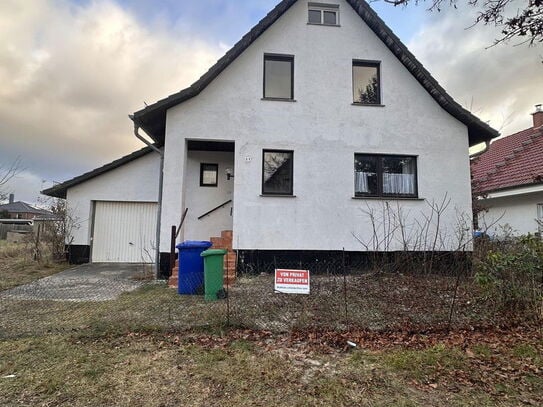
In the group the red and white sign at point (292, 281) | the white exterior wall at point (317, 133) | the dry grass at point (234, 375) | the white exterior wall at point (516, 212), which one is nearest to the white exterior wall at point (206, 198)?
the white exterior wall at point (317, 133)

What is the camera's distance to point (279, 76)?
942 centimetres

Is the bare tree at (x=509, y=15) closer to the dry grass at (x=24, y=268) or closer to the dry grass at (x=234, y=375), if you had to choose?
the dry grass at (x=234, y=375)

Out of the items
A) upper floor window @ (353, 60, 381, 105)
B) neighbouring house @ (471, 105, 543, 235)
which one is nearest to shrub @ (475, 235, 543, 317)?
upper floor window @ (353, 60, 381, 105)

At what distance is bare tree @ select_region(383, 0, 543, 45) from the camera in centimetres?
446

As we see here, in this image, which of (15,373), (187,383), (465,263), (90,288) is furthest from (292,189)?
(15,373)

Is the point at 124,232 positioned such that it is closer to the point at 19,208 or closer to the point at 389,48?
the point at 389,48

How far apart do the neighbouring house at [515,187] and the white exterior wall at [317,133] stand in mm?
3507

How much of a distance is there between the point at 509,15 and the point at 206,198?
27.2ft

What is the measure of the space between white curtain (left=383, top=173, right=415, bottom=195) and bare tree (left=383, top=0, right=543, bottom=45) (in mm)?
4989

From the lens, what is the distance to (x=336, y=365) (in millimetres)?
3928

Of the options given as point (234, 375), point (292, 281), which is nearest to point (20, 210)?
point (292, 281)

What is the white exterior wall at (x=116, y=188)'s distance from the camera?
11.2 metres

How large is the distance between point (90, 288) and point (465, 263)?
9.35m

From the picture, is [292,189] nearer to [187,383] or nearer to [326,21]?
[326,21]
